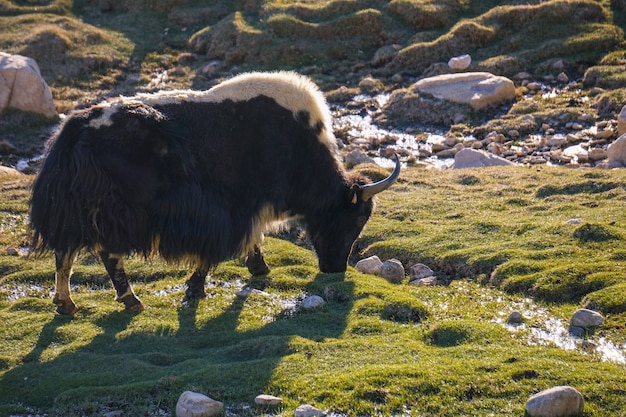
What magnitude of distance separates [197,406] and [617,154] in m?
8.11

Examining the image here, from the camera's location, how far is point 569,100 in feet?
44.9

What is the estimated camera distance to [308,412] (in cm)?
459

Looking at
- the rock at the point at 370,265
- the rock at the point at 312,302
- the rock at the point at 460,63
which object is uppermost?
the rock at the point at 460,63

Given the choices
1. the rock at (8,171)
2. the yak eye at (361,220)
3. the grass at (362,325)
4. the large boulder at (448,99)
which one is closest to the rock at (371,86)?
the large boulder at (448,99)

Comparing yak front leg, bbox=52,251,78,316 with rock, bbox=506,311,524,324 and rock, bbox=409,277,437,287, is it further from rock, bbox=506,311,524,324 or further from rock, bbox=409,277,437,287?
rock, bbox=506,311,524,324

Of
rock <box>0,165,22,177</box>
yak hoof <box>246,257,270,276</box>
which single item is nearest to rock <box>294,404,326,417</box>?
yak hoof <box>246,257,270,276</box>

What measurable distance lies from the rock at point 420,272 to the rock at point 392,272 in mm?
145

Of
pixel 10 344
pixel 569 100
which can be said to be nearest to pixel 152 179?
pixel 10 344

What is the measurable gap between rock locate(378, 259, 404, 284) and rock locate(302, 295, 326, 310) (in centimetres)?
106

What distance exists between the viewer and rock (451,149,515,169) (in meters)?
11.7

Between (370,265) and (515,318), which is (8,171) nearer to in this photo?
(370,265)

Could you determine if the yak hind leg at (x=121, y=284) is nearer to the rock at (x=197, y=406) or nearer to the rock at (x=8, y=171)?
the rock at (x=197, y=406)

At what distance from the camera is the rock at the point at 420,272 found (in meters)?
7.66

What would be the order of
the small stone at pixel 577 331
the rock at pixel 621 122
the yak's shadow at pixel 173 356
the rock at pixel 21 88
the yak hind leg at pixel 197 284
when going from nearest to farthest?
the yak's shadow at pixel 173 356, the small stone at pixel 577 331, the yak hind leg at pixel 197 284, the rock at pixel 621 122, the rock at pixel 21 88
